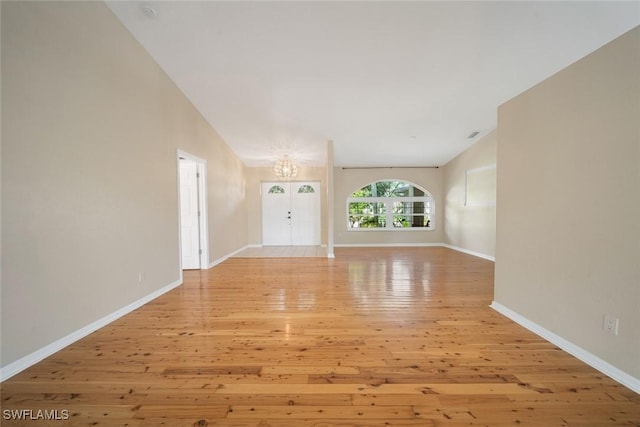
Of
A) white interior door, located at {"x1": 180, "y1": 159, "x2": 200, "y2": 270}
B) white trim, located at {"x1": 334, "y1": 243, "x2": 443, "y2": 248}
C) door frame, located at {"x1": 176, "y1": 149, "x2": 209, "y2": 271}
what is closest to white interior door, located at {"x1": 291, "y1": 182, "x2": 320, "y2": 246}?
white trim, located at {"x1": 334, "y1": 243, "x2": 443, "y2": 248}

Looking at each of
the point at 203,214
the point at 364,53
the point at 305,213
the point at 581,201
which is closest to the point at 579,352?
the point at 581,201

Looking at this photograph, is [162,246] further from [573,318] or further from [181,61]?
[573,318]

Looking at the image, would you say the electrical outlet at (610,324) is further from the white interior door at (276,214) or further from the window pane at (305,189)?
the white interior door at (276,214)

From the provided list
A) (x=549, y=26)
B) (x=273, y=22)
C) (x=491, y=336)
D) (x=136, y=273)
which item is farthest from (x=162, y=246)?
(x=549, y=26)

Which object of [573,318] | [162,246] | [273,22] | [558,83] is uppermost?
[273,22]

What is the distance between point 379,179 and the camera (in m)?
7.36

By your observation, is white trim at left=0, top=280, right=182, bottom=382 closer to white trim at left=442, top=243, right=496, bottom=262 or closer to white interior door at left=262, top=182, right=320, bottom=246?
white interior door at left=262, top=182, right=320, bottom=246

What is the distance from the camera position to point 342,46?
2.83 meters

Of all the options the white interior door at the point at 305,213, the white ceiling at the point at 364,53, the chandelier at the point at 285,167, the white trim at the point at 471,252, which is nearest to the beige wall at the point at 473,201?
the white trim at the point at 471,252

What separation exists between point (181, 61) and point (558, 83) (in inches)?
162

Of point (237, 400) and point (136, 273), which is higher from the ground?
point (136, 273)

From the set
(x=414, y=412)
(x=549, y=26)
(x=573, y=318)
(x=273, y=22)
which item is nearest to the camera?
(x=414, y=412)

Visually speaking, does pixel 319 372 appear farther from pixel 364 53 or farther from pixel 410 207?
pixel 410 207

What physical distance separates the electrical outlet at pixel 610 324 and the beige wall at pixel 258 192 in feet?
19.8
